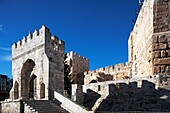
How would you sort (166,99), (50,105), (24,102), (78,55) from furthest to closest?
1. (78,55)
2. (50,105)
3. (24,102)
4. (166,99)

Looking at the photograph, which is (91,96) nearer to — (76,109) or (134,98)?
(76,109)

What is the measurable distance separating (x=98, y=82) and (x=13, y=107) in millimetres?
4754

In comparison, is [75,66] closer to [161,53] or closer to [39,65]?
[39,65]

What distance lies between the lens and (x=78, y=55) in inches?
1121

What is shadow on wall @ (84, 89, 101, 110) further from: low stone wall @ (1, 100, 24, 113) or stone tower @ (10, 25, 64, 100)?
stone tower @ (10, 25, 64, 100)

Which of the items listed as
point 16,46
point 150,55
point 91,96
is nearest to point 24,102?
point 91,96

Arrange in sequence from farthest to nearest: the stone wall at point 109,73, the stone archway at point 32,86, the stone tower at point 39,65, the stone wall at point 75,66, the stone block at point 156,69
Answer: the stone wall at point 75,66, the stone wall at point 109,73, the stone archway at point 32,86, the stone tower at point 39,65, the stone block at point 156,69

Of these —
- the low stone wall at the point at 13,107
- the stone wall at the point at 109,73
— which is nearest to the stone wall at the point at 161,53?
the low stone wall at the point at 13,107

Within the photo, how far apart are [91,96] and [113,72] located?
1309 centimetres

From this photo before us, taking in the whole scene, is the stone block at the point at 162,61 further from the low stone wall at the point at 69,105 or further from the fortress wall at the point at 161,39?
the low stone wall at the point at 69,105

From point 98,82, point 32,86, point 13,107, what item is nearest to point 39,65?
point 32,86

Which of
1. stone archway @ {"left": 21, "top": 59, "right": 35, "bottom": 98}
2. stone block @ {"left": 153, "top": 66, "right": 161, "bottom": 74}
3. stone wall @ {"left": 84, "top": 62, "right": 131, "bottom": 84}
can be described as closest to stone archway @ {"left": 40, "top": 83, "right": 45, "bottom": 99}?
stone archway @ {"left": 21, "top": 59, "right": 35, "bottom": 98}

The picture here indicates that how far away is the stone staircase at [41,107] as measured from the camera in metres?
10.3

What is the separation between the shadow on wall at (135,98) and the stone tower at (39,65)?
19.5ft
